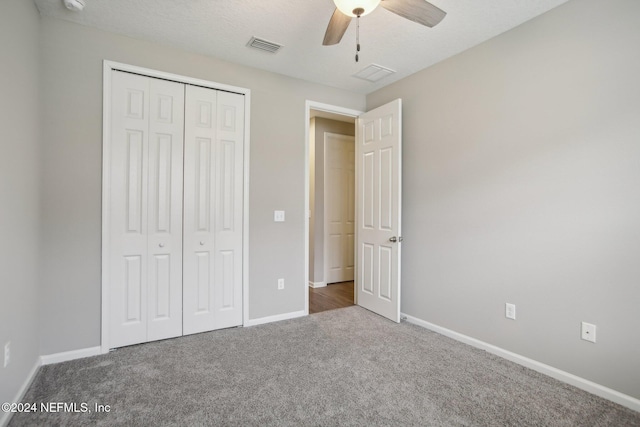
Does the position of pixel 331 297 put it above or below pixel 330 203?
below

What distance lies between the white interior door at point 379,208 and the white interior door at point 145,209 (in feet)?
6.60

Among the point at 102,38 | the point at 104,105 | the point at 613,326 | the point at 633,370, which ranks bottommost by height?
the point at 633,370

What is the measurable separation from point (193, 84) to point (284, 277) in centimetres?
211

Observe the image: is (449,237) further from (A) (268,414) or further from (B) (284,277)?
(A) (268,414)

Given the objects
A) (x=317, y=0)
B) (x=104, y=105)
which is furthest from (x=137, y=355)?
(x=317, y=0)

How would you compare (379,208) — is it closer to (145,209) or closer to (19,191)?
(145,209)

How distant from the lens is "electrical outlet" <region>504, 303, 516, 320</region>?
94.5 inches

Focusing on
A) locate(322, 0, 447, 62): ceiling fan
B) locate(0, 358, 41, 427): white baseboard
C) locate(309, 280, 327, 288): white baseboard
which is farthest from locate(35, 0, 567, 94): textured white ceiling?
locate(309, 280, 327, 288): white baseboard

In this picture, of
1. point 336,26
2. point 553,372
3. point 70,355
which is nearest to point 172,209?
point 70,355

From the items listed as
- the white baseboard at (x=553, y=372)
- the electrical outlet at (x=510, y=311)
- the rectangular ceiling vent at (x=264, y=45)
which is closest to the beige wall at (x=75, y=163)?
the rectangular ceiling vent at (x=264, y=45)

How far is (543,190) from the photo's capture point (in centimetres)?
223

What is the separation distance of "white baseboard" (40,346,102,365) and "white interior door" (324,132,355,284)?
307 cm

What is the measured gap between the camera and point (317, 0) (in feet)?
6.89

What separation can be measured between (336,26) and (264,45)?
3.42 feet
